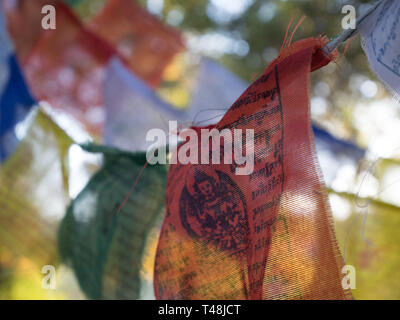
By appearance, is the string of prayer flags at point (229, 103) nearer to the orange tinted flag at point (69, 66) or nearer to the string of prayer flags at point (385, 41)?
the orange tinted flag at point (69, 66)

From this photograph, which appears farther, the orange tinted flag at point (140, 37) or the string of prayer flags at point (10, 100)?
the orange tinted flag at point (140, 37)

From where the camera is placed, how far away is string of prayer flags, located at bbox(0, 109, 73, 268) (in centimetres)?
122

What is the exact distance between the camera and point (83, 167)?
45.9 inches

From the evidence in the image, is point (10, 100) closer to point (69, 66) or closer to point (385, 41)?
point (69, 66)

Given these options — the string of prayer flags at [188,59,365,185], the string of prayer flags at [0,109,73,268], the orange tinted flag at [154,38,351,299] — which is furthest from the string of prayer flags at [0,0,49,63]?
the orange tinted flag at [154,38,351,299]

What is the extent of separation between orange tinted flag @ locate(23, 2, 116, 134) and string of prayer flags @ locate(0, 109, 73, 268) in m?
0.50

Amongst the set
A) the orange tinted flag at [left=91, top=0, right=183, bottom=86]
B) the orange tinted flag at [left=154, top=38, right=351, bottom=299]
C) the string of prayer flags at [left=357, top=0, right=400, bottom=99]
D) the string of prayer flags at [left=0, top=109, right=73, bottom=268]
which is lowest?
the orange tinted flag at [left=154, top=38, right=351, bottom=299]

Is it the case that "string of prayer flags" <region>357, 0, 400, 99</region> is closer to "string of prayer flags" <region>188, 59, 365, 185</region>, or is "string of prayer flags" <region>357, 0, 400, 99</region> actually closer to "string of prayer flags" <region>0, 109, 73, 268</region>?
"string of prayer flags" <region>188, 59, 365, 185</region>

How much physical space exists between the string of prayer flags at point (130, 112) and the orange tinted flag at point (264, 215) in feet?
2.76

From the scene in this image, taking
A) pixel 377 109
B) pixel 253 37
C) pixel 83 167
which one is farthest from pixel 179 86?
pixel 83 167

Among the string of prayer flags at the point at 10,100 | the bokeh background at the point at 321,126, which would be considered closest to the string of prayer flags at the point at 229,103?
the bokeh background at the point at 321,126

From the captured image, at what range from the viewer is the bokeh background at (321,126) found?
1186 mm

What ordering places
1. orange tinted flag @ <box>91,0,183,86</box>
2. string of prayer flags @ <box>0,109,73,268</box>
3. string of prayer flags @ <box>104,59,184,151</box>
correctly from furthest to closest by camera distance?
orange tinted flag @ <box>91,0,183,86</box>
string of prayer flags @ <box>104,59,184,151</box>
string of prayer flags @ <box>0,109,73,268</box>
